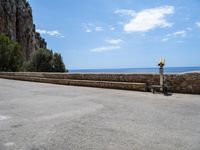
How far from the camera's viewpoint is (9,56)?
2927cm

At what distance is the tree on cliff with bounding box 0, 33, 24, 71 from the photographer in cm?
2874

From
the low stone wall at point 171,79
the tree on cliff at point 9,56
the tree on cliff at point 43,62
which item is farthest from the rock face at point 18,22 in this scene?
the low stone wall at point 171,79

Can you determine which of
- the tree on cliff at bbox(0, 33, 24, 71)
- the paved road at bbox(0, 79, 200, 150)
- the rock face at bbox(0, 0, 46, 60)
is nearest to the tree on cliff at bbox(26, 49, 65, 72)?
the tree on cliff at bbox(0, 33, 24, 71)

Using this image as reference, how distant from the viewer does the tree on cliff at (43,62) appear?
38000 millimetres

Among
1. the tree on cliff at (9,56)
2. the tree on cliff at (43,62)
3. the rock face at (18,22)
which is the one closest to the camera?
the tree on cliff at (9,56)

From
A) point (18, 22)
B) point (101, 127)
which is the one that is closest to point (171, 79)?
point (101, 127)

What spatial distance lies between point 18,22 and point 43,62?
2686cm

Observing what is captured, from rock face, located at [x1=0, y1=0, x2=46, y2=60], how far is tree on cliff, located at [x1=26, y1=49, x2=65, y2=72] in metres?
16.3

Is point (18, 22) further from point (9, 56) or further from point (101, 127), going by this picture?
point (101, 127)

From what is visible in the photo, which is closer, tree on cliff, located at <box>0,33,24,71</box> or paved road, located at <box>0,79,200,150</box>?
paved road, located at <box>0,79,200,150</box>

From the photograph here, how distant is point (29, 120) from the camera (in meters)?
4.43

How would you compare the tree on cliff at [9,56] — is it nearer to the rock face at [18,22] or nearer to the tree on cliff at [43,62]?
the tree on cliff at [43,62]

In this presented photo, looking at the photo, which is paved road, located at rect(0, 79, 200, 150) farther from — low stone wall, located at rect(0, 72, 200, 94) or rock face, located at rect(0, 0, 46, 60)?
rock face, located at rect(0, 0, 46, 60)

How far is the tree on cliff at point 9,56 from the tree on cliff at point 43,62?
22.6 feet
